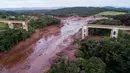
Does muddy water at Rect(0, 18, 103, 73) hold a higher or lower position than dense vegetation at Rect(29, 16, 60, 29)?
lower

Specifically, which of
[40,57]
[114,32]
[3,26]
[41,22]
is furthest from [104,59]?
[41,22]

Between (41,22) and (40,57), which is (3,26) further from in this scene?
(40,57)

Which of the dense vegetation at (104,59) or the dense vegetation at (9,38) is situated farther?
the dense vegetation at (9,38)

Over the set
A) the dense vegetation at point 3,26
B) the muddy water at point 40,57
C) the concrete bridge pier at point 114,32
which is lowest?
the muddy water at point 40,57

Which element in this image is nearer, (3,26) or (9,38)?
(9,38)

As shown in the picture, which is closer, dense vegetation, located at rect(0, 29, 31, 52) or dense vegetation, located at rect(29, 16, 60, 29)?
dense vegetation, located at rect(0, 29, 31, 52)

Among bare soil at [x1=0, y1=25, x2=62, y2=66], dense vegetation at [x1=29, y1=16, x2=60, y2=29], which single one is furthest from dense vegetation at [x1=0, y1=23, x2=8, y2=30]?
dense vegetation at [x1=29, y1=16, x2=60, y2=29]

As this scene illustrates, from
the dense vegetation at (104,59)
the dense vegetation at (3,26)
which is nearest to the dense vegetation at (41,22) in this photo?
the dense vegetation at (3,26)

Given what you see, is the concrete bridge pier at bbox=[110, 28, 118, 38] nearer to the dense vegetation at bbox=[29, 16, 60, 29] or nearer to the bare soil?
the bare soil

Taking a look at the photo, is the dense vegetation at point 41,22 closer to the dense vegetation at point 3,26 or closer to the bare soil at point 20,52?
the bare soil at point 20,52

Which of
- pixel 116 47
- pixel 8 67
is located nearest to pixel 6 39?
pixel 8 67

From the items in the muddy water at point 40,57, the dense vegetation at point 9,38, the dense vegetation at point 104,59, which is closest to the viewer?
the dense vegetation at point 104,59

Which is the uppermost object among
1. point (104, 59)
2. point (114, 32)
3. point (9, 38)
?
point (114, 32)
